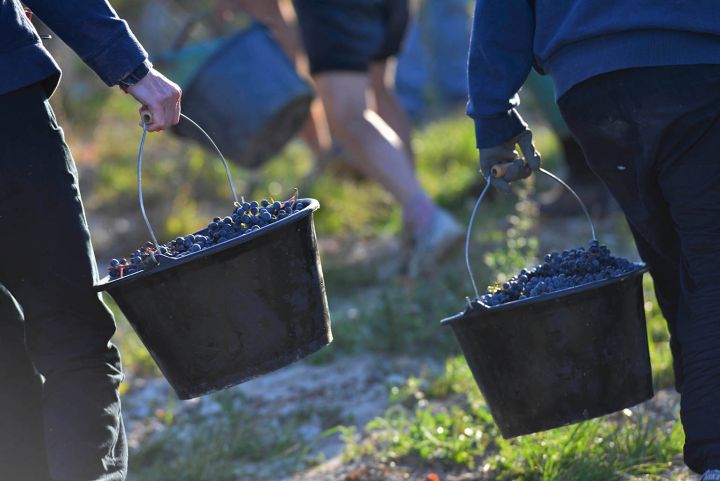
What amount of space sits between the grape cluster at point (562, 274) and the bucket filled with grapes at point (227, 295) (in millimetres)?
397

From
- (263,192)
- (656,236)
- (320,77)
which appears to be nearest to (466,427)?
(656,236)

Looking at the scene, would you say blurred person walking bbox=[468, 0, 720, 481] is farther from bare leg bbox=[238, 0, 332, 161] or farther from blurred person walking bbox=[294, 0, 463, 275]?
bare leg bbox=[238, 0, 332, 161]

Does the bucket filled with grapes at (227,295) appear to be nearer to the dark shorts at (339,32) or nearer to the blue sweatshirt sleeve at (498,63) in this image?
the blue sweatshirt sleeve at (498,63)

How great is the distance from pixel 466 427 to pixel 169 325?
38.8 inches

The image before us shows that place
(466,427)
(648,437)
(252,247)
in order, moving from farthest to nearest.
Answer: (466,427)
(648,437)
(252,247)

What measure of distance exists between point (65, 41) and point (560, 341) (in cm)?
115

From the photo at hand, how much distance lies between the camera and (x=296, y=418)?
3.35 m

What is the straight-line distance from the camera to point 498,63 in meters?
2.30

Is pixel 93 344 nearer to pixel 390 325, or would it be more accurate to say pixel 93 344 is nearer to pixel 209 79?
pixel 390 325

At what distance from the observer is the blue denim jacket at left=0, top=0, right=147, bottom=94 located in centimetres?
211

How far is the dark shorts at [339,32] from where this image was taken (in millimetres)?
4461

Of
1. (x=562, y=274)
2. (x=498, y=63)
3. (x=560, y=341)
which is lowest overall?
(x=560, y=341)

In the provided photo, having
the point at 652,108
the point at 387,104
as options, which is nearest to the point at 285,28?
the point at 387,104

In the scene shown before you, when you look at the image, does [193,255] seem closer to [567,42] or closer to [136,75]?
[136,75]
